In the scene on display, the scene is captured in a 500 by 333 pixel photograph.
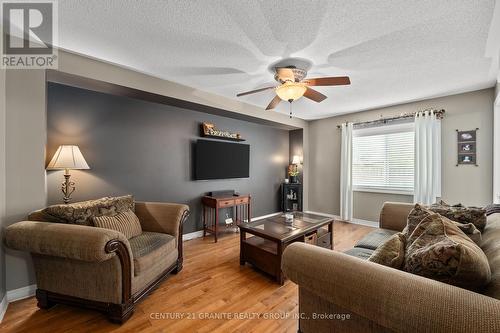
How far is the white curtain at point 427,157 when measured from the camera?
3.52 meters

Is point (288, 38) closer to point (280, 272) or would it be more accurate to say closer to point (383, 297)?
point (383, 297)

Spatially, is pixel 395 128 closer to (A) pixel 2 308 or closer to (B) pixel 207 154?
(B) pixel 207 154

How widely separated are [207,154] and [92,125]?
64.0 inches

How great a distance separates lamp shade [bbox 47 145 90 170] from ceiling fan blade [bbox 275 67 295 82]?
232 cm

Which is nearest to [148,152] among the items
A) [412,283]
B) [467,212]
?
[412,283]

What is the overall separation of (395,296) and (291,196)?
173 inches

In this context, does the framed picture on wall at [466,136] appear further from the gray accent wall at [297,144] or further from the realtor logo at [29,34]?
the realtor logo at [29,34]

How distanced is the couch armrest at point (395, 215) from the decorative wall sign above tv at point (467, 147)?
5.89 ft

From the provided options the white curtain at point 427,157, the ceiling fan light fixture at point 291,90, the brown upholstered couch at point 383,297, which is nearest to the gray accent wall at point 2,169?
the brown upholstered couch at point 383,297

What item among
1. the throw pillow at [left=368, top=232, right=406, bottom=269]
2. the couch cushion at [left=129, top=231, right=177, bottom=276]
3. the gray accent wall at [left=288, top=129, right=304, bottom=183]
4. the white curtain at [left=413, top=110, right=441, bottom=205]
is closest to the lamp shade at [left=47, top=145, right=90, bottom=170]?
the couch cushion at [left=129, top=231, right=177, bottom=276]

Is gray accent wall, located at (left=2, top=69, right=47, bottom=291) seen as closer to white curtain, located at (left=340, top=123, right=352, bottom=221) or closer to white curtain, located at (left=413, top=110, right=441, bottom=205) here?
white curtain, located at (left=340, top=123, right=352, bottom=221)

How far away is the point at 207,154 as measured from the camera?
145 inches

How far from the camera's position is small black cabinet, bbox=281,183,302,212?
511cm

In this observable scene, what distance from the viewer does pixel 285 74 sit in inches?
90.6
